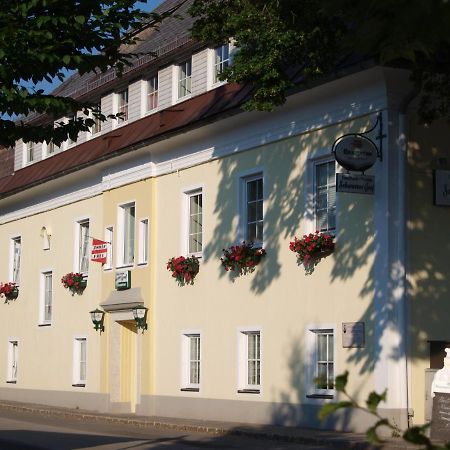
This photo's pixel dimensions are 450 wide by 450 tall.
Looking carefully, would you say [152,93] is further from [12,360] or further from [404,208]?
[12,360]

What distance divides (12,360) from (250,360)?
13.8 m

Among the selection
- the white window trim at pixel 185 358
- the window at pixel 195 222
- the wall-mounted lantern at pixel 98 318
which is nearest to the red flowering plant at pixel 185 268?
the window at pixel 195 222

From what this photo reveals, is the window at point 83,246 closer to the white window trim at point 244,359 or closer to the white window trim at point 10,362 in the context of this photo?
the white window trim at point 10,362

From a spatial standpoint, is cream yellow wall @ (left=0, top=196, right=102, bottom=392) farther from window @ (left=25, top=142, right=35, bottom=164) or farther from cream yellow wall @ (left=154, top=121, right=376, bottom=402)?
cream yellow wall @ (left=154, top=121, right=376, bottom=402)

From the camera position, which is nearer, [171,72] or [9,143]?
[9,143]

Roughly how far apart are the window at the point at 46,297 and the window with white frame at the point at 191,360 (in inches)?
334

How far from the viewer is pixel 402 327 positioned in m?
18.0

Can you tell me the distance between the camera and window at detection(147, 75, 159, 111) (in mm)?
26719

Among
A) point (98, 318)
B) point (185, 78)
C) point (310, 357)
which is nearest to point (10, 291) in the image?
point (98, 318)

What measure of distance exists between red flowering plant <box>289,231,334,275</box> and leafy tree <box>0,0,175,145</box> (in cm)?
679

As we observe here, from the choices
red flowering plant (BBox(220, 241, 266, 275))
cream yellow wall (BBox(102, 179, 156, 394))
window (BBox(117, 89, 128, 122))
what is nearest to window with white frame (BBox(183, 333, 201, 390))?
cream yellow wall (BBox(102, 179, 156, 394))

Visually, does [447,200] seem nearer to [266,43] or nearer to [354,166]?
[354,166]

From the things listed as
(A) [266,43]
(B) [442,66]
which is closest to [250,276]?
(A) [266,43]

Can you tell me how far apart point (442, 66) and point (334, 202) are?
5034 millimetres
